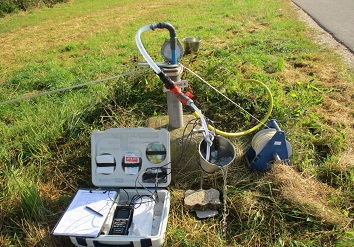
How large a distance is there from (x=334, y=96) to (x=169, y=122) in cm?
230

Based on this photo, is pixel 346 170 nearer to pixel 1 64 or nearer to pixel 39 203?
pixel 39 203

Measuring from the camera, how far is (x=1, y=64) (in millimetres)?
6023

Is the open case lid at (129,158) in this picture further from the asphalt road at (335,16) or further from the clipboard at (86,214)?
the asphalt road at (335,16)

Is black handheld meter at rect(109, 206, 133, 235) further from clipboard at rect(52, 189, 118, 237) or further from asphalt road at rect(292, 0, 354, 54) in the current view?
asphalt road at rect(292, 0, 354, 54)

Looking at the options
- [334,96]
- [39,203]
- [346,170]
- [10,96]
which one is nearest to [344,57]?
[334,96]

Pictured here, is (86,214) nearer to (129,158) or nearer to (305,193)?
(129,158)

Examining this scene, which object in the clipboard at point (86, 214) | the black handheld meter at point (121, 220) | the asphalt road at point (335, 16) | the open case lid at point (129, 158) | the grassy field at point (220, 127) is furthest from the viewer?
the asphalt road at point (335, 16)

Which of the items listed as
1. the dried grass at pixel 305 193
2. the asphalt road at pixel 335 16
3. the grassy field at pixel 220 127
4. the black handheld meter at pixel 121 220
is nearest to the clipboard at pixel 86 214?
the black handheld meter at pixel 121 220

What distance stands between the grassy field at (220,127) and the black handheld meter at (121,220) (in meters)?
0.34

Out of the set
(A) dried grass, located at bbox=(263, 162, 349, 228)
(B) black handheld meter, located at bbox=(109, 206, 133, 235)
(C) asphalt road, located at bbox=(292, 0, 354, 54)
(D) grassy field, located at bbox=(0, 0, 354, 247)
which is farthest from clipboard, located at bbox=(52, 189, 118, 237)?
(C) asphalt road, located at bbox=(292, 0, 354, 54)

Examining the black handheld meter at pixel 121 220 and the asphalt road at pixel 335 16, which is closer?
the black handheld meter at pixel 121 220

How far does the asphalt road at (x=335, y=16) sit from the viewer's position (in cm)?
582

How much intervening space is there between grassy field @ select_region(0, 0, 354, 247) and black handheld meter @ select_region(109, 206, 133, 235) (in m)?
0.34

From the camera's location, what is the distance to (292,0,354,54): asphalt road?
19.1 feet
